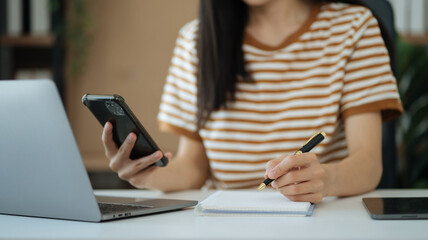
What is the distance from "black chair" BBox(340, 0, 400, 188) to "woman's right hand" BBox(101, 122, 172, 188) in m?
0.57

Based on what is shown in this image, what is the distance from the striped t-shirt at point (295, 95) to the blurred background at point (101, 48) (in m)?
1.50

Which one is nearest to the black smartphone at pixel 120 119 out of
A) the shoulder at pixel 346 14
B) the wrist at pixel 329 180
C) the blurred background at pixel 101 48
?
the wrist at pixel 329 180

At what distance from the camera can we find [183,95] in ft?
4.54

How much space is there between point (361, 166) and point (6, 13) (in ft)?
7.02

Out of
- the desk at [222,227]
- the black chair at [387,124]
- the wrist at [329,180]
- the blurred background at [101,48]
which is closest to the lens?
the desk at [222,227]

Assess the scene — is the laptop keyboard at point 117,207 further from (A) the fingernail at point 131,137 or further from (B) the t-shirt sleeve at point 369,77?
(B) the t-shirt sleeve at point 369,77

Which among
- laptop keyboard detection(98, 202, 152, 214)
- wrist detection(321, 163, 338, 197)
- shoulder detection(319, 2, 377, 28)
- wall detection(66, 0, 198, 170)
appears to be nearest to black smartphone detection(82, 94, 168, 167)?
laptop keyboard detection(98, 202, 152, 214)

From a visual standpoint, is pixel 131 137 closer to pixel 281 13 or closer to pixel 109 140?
pixel 109 140

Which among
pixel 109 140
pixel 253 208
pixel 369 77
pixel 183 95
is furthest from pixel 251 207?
pixel 183 95

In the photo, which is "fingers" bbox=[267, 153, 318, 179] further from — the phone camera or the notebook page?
the phone camera

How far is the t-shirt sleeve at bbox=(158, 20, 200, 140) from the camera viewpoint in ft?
4.45

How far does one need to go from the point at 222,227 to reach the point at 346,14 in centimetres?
77

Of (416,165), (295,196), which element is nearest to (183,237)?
(295,196)

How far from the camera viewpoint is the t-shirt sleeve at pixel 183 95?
136cm
